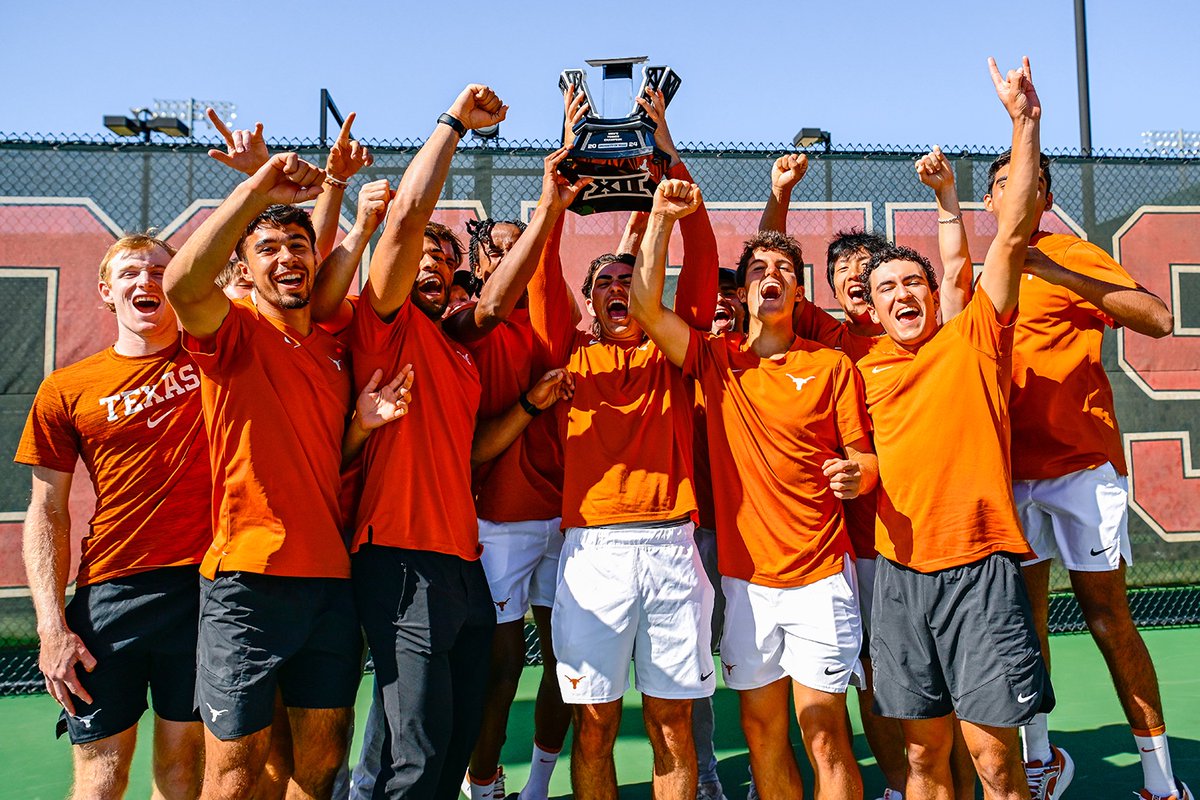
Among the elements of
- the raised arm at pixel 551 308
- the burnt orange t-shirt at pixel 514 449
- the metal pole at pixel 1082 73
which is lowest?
the burnt orange t-shirt at pixel 514 449

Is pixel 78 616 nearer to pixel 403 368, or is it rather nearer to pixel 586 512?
pixel 403 368

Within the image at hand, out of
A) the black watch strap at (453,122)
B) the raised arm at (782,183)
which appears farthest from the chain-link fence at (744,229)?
the black watch strap at (453,122)

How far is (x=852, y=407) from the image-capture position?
3.21 metres

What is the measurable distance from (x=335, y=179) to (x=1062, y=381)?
3114 millimetres

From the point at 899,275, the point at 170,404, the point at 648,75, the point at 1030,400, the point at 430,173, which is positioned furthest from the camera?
the point at 1030,400

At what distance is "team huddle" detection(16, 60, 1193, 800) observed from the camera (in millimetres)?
2740

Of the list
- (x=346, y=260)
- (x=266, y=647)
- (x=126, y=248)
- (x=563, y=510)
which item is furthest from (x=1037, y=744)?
(x=126, y=248)

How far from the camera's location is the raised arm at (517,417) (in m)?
3.35

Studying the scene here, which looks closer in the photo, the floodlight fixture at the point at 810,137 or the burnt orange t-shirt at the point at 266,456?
the burnt orange t-shirt at the point at 266,456

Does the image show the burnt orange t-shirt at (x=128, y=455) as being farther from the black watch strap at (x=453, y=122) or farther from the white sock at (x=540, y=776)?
the white sock at (x=540, y=776)

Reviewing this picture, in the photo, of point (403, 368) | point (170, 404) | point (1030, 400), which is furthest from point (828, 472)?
point (170, 404)

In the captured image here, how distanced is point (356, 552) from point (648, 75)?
217 cm

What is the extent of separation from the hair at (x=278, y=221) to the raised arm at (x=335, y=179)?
0.70ft

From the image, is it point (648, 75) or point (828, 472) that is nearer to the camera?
point (828, 472)
